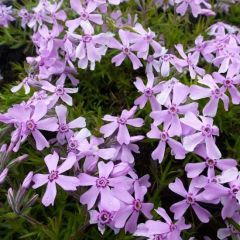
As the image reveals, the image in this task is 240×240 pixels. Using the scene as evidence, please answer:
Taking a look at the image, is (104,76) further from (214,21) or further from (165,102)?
(214,21)

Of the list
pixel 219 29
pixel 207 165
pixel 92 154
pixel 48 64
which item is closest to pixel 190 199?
pixel 207 165

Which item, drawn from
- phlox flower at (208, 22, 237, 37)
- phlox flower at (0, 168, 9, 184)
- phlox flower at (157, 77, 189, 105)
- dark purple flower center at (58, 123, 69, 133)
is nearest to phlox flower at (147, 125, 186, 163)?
phlox flower at (157, 77, 189, 105)

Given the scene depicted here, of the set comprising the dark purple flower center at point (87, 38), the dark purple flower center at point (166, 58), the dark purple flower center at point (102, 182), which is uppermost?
the dark purple flower center at point (87, 38)

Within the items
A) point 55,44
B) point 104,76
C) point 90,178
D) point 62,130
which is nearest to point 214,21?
point 104,76

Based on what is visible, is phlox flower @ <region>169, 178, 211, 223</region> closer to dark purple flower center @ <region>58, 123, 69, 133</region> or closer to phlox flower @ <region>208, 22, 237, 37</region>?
dark purple flower center @ <region>58, 123, 69, 133</region>

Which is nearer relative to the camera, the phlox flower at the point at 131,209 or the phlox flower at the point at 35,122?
the phlox flower at the point at 131,209

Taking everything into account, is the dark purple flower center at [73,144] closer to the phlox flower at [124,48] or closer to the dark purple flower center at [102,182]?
the dark purple flower center at [102,182]

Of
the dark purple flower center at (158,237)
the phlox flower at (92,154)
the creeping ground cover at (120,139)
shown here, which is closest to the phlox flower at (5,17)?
the creeping ground cover at (120,139)
